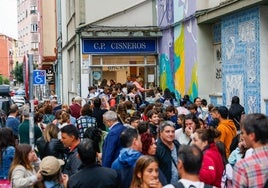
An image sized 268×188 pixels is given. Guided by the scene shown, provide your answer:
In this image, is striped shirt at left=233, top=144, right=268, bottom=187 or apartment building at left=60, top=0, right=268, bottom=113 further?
apartment building at left=60, top=0, right=268, bottom=113

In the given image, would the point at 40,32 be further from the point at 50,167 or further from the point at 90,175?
the point at 90,175

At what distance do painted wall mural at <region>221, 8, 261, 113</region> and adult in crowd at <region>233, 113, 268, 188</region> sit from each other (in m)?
9.96

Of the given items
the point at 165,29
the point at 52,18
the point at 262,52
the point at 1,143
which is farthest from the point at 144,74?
the point at 52,18

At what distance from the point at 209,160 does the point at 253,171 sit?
86.0 inches

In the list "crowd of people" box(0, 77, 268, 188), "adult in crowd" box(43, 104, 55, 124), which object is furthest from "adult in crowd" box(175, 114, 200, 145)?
"adult in crowd" box(43, 104, 55, 124)

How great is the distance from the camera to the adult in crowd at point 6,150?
8094 mm

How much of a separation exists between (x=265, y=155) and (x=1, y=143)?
4463mm

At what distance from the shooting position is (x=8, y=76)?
146000 millimetres

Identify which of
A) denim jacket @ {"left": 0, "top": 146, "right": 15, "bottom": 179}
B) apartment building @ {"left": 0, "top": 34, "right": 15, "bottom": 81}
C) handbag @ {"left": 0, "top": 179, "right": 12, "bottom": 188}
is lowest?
handbag @ {"left": 0, "top": 179, "right": 12, "bottom": 188}

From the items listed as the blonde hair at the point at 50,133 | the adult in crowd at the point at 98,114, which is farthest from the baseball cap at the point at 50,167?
the adult in crowd at the point at 98,114

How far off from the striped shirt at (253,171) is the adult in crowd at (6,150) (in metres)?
3.97

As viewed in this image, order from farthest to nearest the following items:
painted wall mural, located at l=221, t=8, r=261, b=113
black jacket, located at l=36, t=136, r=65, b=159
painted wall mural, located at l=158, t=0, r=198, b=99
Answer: painted wall mural, located at l=158, t=0, r=198, b=99 < painted wall mural, located at l=221, t=8, r=261, b=113 < black jacket, located at l=36, t=136, r=65, b=159

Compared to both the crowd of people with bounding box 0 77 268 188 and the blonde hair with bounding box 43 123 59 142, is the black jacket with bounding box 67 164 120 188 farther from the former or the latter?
the blonde hair with bounding box 43 123 59 142

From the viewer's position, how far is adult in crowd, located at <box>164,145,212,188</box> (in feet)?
16.6
